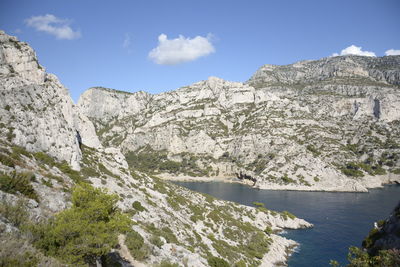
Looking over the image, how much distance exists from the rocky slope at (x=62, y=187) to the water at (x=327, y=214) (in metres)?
6.17

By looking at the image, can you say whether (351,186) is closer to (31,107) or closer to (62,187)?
(62,187)

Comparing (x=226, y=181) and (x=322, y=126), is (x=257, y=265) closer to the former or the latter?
(x=226, y=181)

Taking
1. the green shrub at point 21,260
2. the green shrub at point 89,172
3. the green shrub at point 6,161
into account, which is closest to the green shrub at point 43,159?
the green shrub at point 89,172

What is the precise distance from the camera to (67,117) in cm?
4619

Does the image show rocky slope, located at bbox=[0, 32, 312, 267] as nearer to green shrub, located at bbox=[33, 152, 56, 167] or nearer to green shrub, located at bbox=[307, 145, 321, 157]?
green shrub, located at bbox=[33, 152, 56, 167]

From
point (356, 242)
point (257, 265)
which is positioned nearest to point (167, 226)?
point (257, 265)

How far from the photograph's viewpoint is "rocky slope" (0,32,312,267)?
1899cm

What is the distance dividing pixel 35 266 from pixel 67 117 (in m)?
40.5

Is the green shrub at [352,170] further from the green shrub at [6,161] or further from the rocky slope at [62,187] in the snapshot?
the green shrub at [6,161]

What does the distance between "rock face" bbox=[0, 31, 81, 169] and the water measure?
159 ft

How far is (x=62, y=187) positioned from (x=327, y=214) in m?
86.8

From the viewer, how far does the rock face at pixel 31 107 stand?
34444 mm

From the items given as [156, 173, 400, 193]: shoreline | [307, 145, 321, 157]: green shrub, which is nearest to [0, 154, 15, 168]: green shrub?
[156, 173, 400, 193]: shoreline

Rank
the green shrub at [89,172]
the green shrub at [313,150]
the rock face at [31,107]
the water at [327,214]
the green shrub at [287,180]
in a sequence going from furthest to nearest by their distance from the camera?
1. the green shrub at [313,150]
2. the green shrub at [287,180]
3. the water at [327,214]
4. the green shrub at [89,172]
5. the rock face at [31,107]
